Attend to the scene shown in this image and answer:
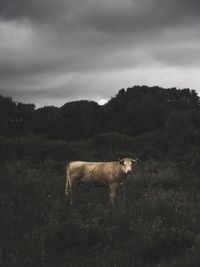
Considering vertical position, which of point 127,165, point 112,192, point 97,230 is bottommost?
point 97,230

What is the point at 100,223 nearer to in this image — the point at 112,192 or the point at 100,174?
the point at 112,192

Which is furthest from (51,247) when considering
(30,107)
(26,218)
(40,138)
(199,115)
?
(30,107)

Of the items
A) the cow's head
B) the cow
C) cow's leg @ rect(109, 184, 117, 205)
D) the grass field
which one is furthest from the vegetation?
the cow's head

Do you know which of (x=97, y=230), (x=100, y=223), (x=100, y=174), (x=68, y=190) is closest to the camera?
(x=97, y=230)

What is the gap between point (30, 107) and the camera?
81188 millimetres

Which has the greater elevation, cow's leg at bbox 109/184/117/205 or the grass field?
cow's leg at bbox 109/184/117/205

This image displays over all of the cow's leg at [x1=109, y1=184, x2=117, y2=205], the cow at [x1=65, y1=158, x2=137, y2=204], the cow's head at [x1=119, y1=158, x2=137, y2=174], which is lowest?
the cow's leg at [x1=109, y1=184, x2=117, y2=205]

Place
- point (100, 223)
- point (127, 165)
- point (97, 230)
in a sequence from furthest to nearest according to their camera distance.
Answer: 1. point (127, 165)
2. point (100, 223)
3. point (97, 230)

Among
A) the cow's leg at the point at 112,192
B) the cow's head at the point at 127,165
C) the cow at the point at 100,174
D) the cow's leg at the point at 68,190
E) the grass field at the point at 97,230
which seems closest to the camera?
the grass field at the point at 97,230

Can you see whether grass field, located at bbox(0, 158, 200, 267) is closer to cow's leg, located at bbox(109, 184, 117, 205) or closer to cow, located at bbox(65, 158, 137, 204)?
cow's leg, located at bbox(109, 184, 117, 205)

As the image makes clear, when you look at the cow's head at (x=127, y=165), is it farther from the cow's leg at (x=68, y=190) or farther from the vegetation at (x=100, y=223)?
the cow's leg at (x=68, y=190)

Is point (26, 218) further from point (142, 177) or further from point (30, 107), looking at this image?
point (30, 107)

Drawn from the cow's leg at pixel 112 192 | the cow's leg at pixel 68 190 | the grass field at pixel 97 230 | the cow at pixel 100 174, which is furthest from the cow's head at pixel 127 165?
the cow's leg at pixel 68 190

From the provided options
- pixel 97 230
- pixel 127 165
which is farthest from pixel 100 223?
pixel 127 165
